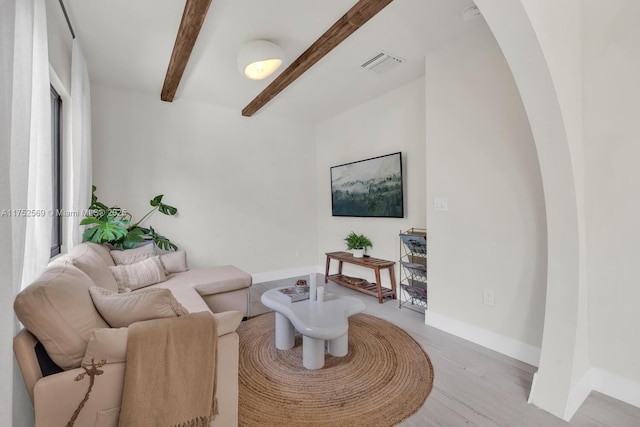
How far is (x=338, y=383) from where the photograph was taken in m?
1.89

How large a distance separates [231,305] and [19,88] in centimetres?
231

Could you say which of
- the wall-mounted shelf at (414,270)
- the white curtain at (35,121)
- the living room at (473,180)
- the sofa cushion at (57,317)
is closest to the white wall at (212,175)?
the living room at (473,180)

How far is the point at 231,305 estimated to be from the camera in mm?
2898

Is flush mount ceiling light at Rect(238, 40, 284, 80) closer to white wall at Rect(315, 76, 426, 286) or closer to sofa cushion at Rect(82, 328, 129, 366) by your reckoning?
white wall at Rect(315, 76, 426, 286)

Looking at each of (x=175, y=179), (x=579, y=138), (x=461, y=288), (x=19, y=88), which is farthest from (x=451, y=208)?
(x=175, y=179)

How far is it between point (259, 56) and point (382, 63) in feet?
4.14

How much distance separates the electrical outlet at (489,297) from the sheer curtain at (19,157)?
2.77m

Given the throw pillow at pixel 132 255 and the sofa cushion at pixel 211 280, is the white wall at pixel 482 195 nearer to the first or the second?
the sofa cushion at pixel 211 280

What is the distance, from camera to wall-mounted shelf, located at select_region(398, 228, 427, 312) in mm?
3023

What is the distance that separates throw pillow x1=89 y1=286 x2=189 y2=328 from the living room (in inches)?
18.4

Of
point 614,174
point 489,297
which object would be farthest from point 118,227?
point 614,174

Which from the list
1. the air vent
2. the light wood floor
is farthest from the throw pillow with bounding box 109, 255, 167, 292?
the air vent

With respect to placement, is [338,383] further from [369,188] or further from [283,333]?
[369,188]

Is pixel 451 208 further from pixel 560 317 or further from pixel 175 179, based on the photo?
pixel 175 179
